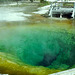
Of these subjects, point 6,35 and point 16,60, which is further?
point 6,35

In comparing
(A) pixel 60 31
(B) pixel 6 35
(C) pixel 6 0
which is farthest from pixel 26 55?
(C) pixel 6 0

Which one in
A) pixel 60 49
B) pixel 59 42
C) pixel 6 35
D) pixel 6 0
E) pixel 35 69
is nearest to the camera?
pixel 35 69

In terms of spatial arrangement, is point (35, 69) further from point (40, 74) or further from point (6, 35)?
point (6, 35)

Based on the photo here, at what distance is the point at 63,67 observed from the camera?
9969 millimetres

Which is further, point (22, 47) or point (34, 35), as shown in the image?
point (34, 35)

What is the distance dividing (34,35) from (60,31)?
3325 millimetres

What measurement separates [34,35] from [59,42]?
2944 mm

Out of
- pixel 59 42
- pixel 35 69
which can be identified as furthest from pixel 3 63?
pixel 59 42

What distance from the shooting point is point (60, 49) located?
13.1 metres

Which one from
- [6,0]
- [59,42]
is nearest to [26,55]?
[59,42]

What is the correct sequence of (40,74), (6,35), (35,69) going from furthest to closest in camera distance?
1. (6,35)
2. (35,69)
3. (40,74)

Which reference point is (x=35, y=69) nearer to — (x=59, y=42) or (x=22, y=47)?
(x=22, y=47)

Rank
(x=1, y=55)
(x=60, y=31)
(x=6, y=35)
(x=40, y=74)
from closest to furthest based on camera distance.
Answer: (x=40, y=74) → (x=1, y=55) → (x=6, y=35) → (x=60, y=31)

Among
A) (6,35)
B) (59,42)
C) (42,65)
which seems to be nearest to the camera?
(42,65)
